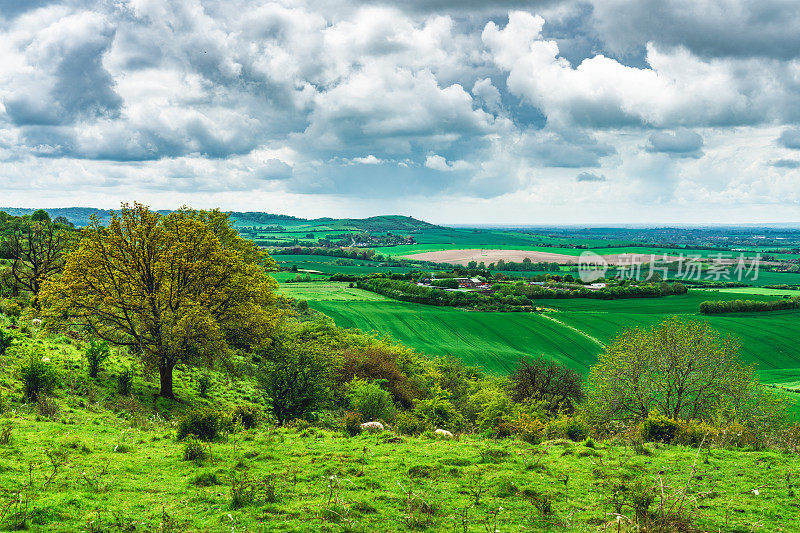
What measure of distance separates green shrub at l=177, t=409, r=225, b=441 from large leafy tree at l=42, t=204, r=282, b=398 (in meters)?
8.22

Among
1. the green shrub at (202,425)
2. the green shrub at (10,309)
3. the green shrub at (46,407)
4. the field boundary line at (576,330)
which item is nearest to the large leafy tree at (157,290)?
the green shrub at (46,407)

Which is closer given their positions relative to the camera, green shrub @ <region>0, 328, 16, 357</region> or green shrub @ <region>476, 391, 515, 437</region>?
green shrub @ <region>0, 328, 16, 357</region>

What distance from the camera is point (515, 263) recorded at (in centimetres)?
19512

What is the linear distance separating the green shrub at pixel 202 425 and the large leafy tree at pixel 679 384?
83.3 feet

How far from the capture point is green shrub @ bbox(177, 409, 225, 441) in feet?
56.5

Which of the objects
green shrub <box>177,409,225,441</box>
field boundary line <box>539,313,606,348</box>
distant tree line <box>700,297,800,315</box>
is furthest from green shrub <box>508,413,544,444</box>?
distant tree line <box>700,297,800,315</box>

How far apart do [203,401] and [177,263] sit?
8539 mm

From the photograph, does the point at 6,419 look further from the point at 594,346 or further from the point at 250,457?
the point at 594,346

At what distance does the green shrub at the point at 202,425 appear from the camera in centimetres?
1722

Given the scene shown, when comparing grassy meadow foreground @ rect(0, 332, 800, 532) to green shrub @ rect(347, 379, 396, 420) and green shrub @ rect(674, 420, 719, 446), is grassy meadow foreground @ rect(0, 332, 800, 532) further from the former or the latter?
green shrub @ rect(347, 379, 396, 420)

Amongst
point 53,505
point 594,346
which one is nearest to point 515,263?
point 594,346

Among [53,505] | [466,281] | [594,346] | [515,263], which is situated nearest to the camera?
[53,505]

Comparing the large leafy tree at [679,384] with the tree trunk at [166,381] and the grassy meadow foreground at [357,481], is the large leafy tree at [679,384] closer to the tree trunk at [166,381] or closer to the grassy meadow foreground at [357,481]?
the grassy meadow foreground at [357,481]

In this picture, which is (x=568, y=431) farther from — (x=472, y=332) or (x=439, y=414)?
(x=472, y=332)
